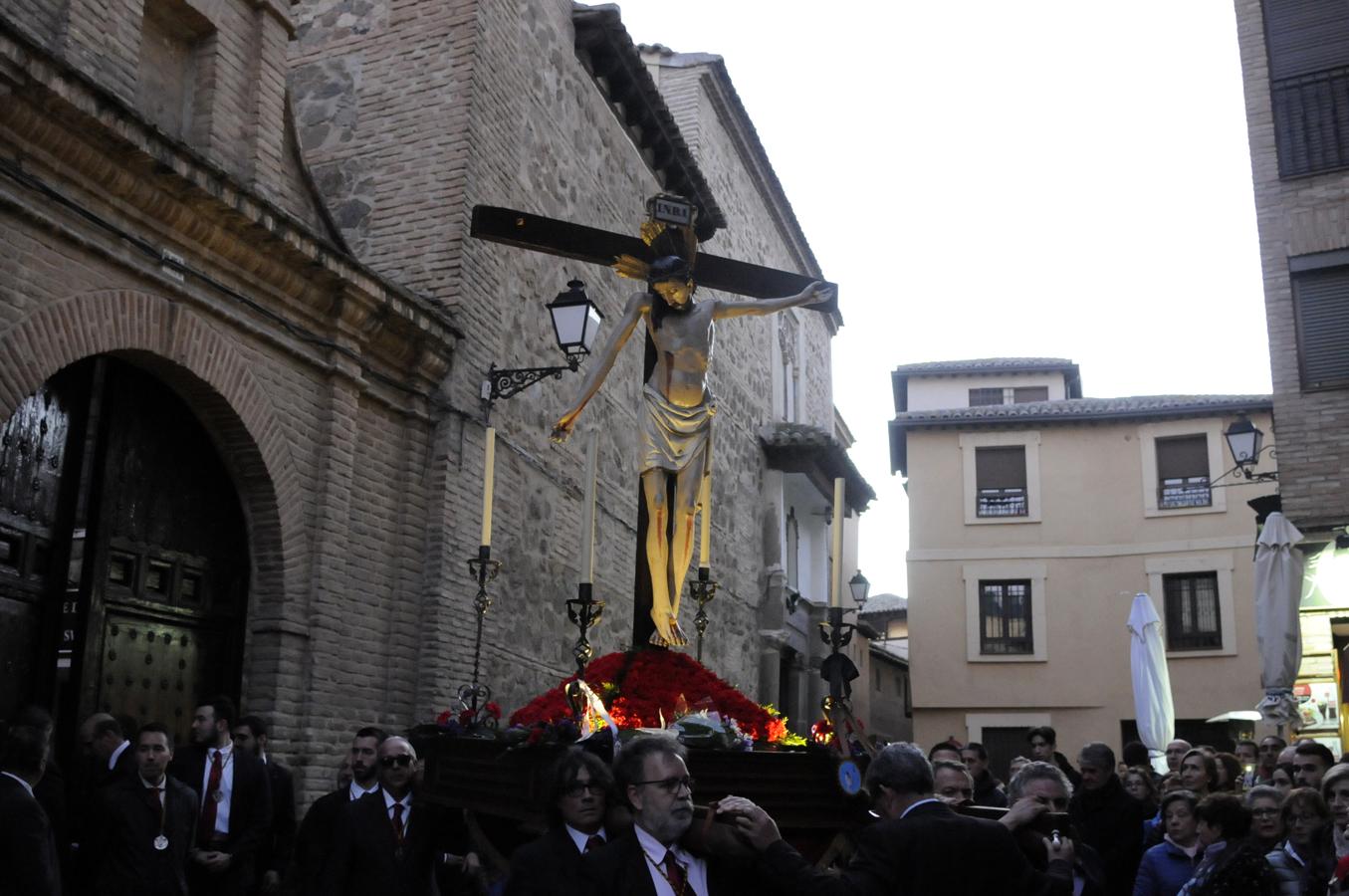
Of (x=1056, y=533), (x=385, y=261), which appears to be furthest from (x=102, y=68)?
(x=1056, y=533)

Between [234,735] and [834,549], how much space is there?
12.4 ft

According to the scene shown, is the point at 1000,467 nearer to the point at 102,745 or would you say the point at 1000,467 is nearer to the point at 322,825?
the point at 102,745

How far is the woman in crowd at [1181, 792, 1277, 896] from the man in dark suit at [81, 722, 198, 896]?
4.45 meters

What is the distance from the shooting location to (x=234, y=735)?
312 inches

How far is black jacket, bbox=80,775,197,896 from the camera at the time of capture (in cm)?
619

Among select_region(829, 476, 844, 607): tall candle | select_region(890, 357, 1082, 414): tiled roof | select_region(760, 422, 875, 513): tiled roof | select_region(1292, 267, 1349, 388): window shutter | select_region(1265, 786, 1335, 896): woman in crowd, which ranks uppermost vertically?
select_region(890, 357, 1082, 414): tiled roof

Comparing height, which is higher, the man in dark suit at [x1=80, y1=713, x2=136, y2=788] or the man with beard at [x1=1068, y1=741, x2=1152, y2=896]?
the man in dark suit at [x1=80, y1=713, x2=136, y2=788]

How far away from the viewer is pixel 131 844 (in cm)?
620

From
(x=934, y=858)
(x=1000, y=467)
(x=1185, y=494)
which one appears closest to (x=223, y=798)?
(x=934, y=858)

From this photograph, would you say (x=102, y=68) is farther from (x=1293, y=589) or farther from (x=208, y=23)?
(x=1293, y=589)

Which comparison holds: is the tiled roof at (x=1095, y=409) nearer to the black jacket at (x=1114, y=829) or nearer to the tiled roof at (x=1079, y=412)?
the tiled roof at (x=1079, y=412)

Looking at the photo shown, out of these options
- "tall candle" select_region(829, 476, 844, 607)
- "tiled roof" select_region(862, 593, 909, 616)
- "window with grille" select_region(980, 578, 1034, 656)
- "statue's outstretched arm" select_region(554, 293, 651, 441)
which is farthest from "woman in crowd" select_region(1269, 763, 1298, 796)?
"tiled roof" select_region(862, 593, 909, 616)

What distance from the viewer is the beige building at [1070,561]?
2612 centimetres

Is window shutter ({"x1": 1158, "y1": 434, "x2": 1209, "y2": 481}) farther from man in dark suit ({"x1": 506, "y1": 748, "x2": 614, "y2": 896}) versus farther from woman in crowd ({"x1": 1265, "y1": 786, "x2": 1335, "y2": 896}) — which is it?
man in dark suit ({"x1": 506, "y1": 748, "x2": 614, "y2": 896})
